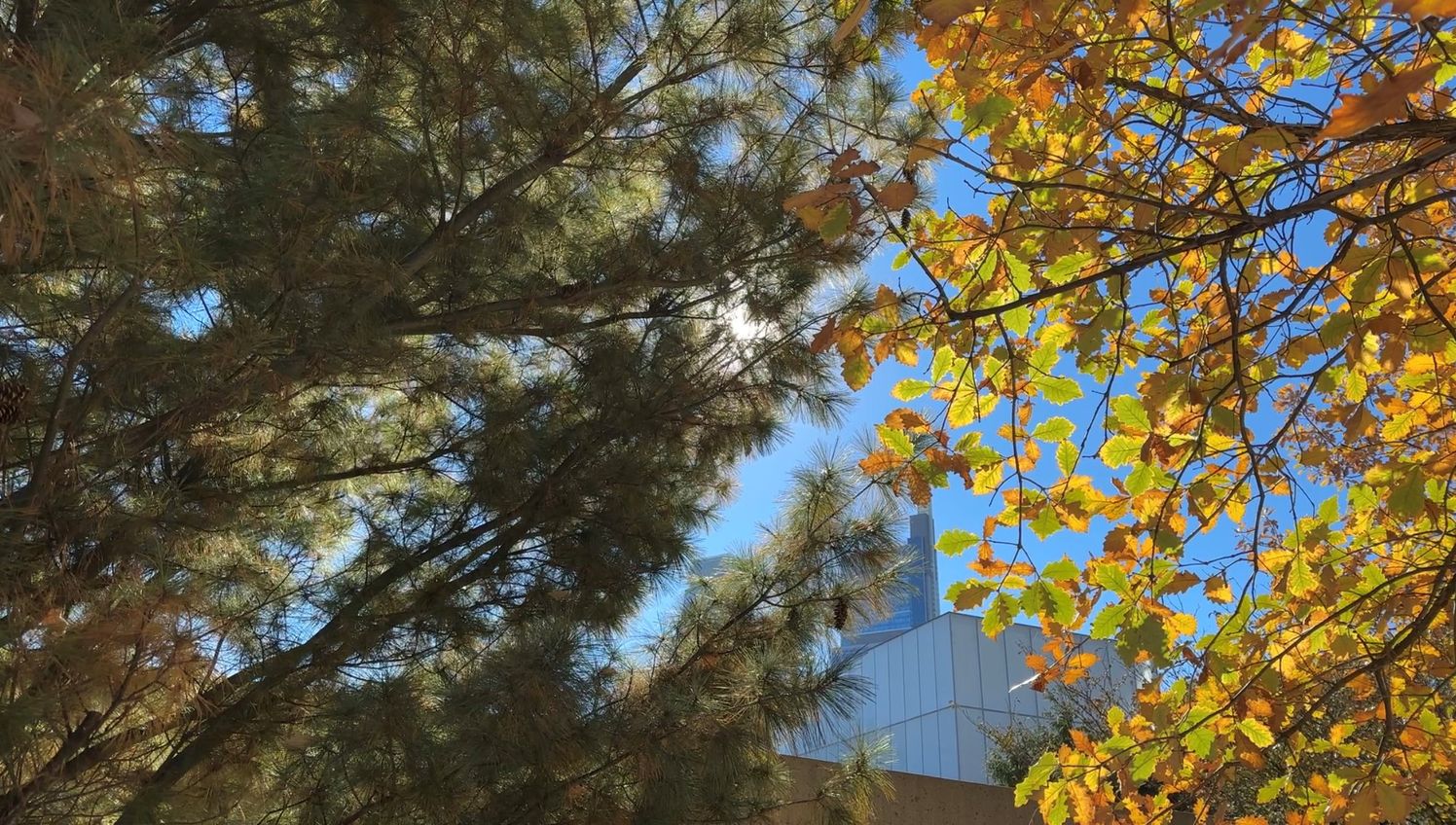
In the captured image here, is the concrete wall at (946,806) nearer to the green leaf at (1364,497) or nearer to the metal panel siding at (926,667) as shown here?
the green leaf at (1364,497)

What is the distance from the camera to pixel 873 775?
3588mm

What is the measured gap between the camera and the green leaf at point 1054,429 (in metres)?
1.76

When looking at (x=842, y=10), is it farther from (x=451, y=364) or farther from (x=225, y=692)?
(x=225, y=692)

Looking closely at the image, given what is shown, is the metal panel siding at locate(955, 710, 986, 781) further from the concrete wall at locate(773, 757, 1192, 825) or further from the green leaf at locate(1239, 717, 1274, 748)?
the green leaf at locate(1239, 717, 1274, 748)

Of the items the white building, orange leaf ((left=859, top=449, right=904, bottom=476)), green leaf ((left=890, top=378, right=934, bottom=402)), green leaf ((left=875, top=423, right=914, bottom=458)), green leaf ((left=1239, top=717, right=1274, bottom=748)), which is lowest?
green leaf ((left=1239, top=717, right=1274, bottom=748))

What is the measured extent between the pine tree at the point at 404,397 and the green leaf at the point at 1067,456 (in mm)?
1426

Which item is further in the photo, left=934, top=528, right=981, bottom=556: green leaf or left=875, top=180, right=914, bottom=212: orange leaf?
left=934, top=528, right=981, bottom=556: green leaf

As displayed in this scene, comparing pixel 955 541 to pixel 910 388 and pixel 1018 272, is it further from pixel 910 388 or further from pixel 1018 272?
pixel 1018 272

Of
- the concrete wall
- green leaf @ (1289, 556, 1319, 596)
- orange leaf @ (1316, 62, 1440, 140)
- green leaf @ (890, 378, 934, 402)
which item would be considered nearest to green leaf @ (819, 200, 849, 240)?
green leaf @ (890, 378, 934, 402)

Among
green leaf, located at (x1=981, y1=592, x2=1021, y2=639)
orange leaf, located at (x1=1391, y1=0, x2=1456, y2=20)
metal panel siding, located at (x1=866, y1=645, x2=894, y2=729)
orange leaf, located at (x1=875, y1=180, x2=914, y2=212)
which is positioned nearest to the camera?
orange leaf, located at (x1=1391, y1=0, x2=1456, y2=20)

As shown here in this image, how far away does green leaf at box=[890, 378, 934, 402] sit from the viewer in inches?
74.3

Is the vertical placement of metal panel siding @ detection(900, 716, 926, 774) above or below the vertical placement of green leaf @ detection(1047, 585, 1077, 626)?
above

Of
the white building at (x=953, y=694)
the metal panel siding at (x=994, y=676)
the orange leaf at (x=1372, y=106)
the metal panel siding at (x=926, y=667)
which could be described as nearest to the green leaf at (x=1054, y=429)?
the orange leaf at (x=1372, y=106)

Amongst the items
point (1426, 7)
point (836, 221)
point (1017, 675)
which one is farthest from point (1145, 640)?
point (1017, 675)
